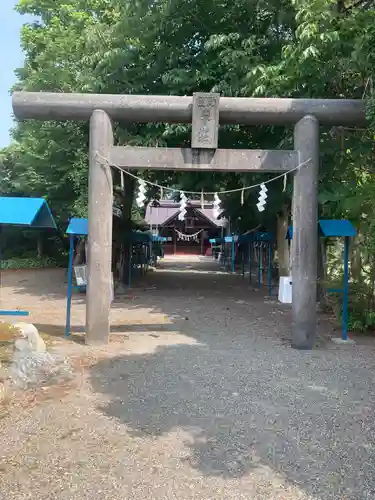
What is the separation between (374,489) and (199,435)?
1.53 meters

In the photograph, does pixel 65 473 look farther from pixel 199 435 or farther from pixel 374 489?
pixel 374 489

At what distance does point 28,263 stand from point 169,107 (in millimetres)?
19643

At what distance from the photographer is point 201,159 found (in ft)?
27.1

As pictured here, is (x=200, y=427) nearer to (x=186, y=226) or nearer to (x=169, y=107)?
(x=169, y=107)

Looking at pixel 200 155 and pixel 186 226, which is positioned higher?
pixel 186 226

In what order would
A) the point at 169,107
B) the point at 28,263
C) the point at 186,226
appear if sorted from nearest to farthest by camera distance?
Answer: the point at 169,107
the point at 28,263
the point at 186,226

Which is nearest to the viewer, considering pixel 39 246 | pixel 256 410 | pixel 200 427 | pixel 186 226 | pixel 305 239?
pixel 200 427

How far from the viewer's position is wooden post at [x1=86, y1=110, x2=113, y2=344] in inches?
318

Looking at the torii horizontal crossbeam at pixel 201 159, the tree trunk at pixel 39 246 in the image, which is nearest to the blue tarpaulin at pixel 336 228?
the torii horizontal crossbeam at pixel 201 159

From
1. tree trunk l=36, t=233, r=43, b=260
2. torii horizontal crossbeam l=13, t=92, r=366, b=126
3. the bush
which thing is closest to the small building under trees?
tree trunk l=36, t=233, r=43, b=260

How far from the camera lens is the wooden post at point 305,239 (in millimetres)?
8047

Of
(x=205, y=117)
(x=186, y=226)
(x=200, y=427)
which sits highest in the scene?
(x=205, y=117)

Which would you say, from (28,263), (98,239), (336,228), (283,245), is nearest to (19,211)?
(98,239)

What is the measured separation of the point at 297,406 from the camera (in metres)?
5.27
